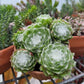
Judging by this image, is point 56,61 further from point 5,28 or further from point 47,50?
point 5,28

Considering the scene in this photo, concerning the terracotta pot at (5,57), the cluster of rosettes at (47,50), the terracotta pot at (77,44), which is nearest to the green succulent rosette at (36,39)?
the cluster of rosettes at (47,50)

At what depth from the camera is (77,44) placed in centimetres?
66

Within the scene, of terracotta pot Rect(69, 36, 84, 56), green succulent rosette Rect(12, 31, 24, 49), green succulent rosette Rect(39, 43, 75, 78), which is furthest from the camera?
terracotta pot Rect(69, 36, 84, 56)

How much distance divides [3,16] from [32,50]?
257mm

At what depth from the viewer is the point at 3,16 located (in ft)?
1.94

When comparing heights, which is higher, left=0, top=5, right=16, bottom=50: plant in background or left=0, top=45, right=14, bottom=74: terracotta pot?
left=0, top=5, right=16, bottom=50: plant in background

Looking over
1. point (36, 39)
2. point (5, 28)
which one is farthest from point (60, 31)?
point (5, 28)

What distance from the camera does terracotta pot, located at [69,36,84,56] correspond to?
2.10 feet

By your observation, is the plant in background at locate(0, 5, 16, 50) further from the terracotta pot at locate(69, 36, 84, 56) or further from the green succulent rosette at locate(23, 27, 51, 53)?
the terracotta pot at locate(69, 36, 84, 56)

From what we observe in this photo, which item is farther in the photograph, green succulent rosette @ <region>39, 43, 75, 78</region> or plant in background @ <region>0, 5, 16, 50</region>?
plant in background @ <region>0, 5, 16, 50</region>

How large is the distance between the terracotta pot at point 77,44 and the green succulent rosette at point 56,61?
0.24m

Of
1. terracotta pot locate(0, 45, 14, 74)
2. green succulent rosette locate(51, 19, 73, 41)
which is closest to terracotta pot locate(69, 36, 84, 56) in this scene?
green succulent rosette locate(51, 19, 73, 41)

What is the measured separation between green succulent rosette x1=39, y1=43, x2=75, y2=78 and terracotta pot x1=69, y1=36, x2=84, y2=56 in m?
0.24

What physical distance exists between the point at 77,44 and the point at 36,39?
31cm
